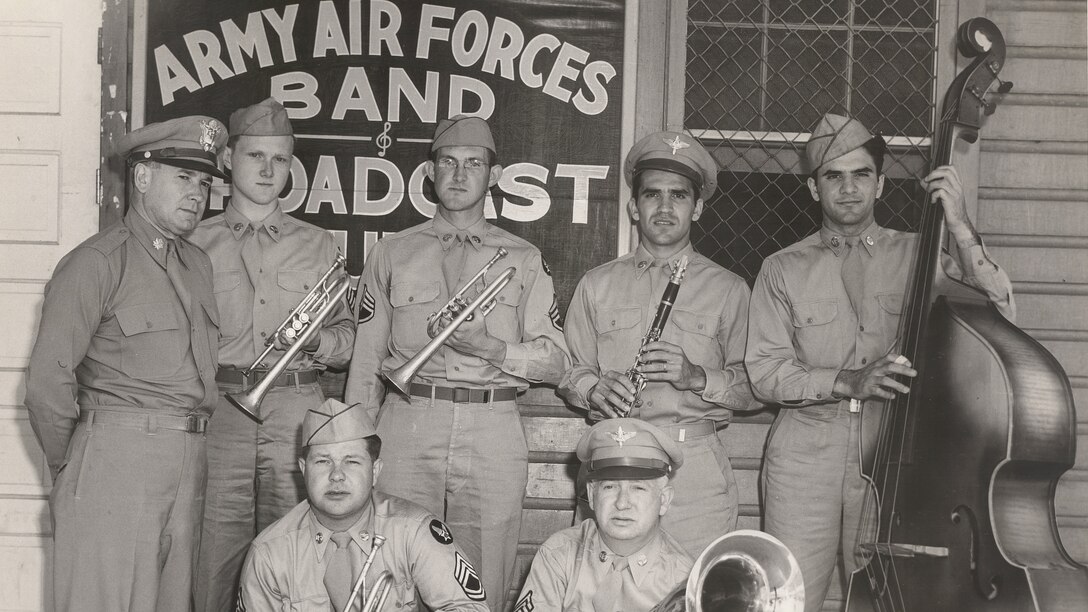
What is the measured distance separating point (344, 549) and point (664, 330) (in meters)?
1.56

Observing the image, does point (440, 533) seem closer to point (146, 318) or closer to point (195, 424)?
point (195, 424)

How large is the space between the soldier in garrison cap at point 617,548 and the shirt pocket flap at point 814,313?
103 centimetres

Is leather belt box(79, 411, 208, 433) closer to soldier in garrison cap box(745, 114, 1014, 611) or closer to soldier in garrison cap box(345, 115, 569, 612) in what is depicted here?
soldier in garrison cap box(345, 115, 569, 612)

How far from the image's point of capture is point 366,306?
14.6 ft

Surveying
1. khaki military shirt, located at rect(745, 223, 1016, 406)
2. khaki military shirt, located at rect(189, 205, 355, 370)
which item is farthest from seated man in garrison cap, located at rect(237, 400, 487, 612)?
khaki military shirt, located at rect(745, 223, 1016, 406)

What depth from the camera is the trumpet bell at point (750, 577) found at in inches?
112

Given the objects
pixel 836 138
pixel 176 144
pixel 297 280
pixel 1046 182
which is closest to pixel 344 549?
pixel 297 280

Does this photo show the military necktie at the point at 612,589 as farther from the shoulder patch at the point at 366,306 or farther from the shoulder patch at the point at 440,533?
the shoulder patch at the point at 366,306

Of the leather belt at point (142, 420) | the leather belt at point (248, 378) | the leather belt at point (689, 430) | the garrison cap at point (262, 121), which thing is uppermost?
the garrison cap at point (262, 121)

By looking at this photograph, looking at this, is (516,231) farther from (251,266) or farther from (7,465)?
(7,465)

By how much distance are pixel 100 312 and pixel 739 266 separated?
2.81 m

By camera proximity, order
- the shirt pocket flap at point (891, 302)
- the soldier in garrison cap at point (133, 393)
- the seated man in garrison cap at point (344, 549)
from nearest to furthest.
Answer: the seated man in garrison cap at point (344, 549) → the soldier in garrison cap at point (133, 393) → the shirt pocket flap at point (891, 302)

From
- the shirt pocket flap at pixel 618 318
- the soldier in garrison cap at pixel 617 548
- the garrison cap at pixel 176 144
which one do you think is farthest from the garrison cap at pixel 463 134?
the soldier in garrison cap at pixel 617 548

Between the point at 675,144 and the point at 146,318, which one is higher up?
the point at 675,144
